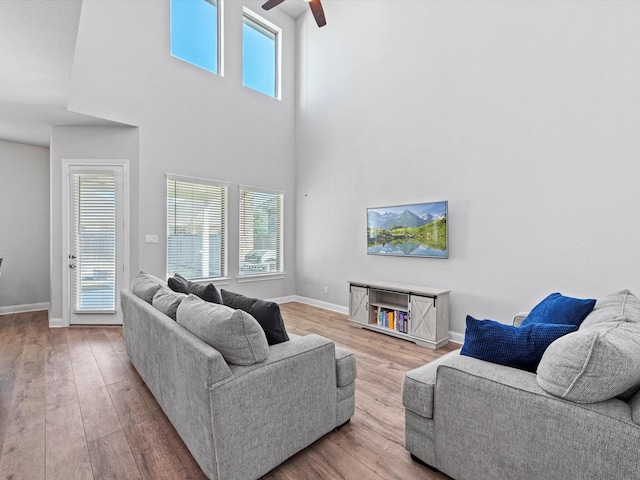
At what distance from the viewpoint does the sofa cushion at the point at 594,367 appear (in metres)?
1.20

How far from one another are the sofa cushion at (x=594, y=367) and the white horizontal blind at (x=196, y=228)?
4.87 metres

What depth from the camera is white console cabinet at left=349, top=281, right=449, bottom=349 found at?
3.79m

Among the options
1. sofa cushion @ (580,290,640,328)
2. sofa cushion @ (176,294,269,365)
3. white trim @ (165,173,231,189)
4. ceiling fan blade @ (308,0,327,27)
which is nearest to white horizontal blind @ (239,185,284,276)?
white trim @ (165,173,231,189)

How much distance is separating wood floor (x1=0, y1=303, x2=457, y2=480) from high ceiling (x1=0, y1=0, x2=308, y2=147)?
2.81 meters

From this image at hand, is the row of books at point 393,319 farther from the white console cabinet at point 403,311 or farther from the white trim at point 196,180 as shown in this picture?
the white trim at point 196,180

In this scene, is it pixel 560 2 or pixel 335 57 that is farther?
pixel 335 57

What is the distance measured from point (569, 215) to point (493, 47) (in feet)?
6.92

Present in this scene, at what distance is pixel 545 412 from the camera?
51.1 inches

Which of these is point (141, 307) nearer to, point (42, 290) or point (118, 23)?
point (118, 23)

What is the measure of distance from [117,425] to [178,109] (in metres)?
4.38

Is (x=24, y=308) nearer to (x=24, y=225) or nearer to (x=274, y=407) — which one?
(x=24, y=225)

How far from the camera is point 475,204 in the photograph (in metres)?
3.82

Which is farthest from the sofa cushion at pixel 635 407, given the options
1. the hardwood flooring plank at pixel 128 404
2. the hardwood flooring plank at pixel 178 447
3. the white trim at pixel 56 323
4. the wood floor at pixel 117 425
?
the white trim at pixel 56 323

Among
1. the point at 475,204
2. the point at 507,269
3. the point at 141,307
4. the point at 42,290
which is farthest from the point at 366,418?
the point at 42,290
